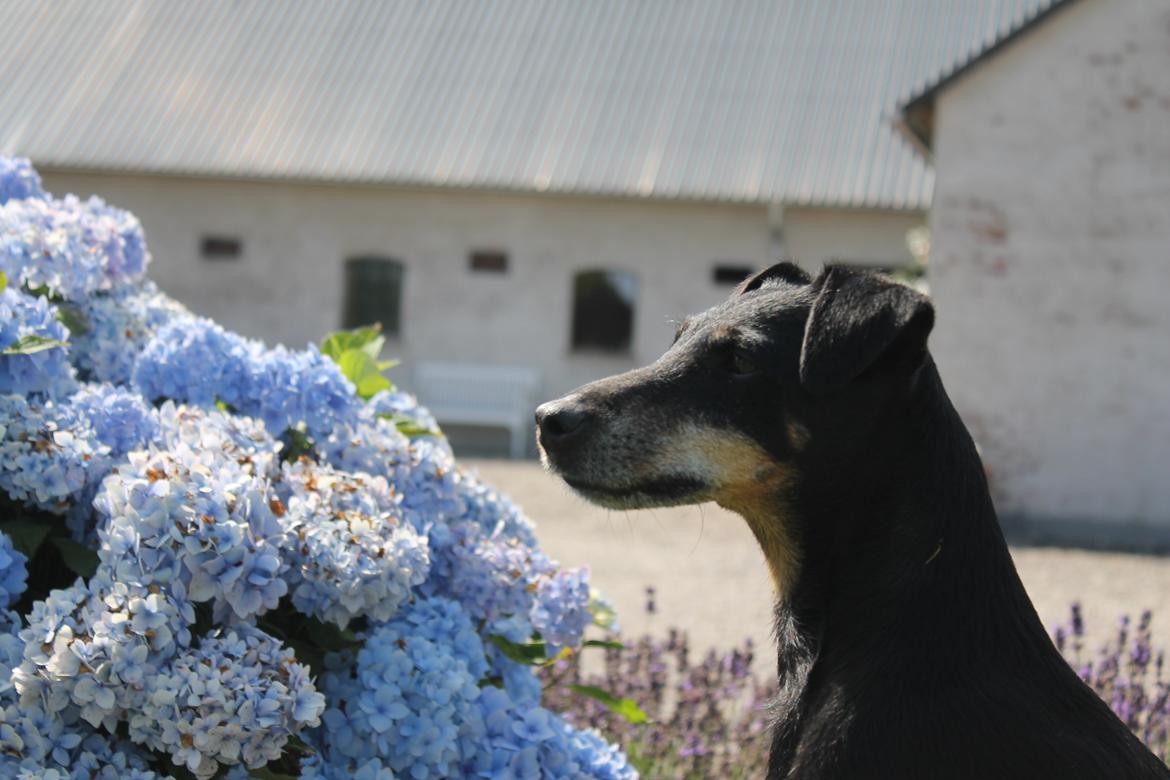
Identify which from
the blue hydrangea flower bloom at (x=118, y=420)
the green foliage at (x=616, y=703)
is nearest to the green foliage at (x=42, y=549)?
the blue hydrangea flower bloom at (x=118, y=420)

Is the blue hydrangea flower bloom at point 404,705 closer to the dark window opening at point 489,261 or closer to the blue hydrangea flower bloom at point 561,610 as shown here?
the blue hydrangea flower bloom at point 561,610

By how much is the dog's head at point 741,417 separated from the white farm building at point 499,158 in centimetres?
1681

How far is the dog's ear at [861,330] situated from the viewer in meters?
2.41

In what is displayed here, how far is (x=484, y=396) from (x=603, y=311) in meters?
2.38

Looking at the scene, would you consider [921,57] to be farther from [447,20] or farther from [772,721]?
[772,721]

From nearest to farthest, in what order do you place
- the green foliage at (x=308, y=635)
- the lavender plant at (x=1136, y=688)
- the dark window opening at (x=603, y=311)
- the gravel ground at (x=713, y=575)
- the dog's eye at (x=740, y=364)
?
1. the dog's eye at (x=740, y=364)
2. the green foliage at (x=308, y=635)
3. the lavender plant at (x=1136, y=688)
4. the gravel ground at (x=713, y=575)
5. the dark window opening at (x=603, y=311)

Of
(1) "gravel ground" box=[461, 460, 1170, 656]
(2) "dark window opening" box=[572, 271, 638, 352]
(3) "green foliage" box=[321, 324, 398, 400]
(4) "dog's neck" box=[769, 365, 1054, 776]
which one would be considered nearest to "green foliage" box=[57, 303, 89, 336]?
(3) "green foliage" box=[321, 324, 398, 400]

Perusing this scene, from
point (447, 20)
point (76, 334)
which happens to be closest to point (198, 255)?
point (447, 20)

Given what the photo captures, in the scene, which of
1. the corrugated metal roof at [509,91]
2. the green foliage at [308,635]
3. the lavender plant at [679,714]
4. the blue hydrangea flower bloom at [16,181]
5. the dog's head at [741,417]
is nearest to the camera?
the dog's head at [741,417]

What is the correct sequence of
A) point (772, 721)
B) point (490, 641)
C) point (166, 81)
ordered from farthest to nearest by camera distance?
point (166, 81), point (490, 641), point (772, 721)

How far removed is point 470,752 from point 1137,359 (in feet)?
39.2

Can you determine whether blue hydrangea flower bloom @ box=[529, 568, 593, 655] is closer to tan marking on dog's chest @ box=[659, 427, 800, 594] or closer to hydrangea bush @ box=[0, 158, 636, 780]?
hydrangea bush @ box=[0, 158, 636, 780]

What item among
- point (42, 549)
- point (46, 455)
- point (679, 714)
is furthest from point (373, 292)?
point (46, 455)

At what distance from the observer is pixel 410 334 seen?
21.3 m
